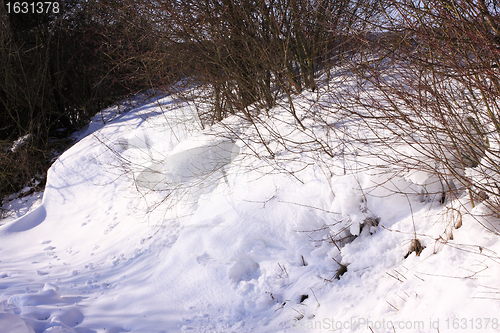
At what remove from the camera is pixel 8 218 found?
594cm

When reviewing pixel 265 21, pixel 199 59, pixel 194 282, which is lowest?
pixel 194 282

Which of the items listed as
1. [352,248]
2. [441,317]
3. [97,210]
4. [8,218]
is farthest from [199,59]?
[8,218]

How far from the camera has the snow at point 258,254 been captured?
2.16 m

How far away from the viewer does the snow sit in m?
2.16

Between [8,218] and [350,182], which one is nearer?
[350,182]

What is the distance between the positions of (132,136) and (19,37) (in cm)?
420

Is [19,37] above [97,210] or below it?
above

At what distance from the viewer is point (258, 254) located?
122 inches

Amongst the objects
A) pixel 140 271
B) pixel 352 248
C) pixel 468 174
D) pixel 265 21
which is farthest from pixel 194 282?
pixel 265 21

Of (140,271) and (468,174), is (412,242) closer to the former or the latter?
(468,174)

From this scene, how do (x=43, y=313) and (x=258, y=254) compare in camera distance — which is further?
(x=258, y=254)

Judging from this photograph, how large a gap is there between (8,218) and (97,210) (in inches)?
93.5

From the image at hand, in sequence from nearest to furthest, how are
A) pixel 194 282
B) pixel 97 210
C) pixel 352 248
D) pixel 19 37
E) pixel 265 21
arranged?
pixel 352 248
pixel 194 282
pixel 265 21
pixel 97 210
pixel 19 37

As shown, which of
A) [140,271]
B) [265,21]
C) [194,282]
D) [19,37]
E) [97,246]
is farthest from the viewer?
[19,37]
